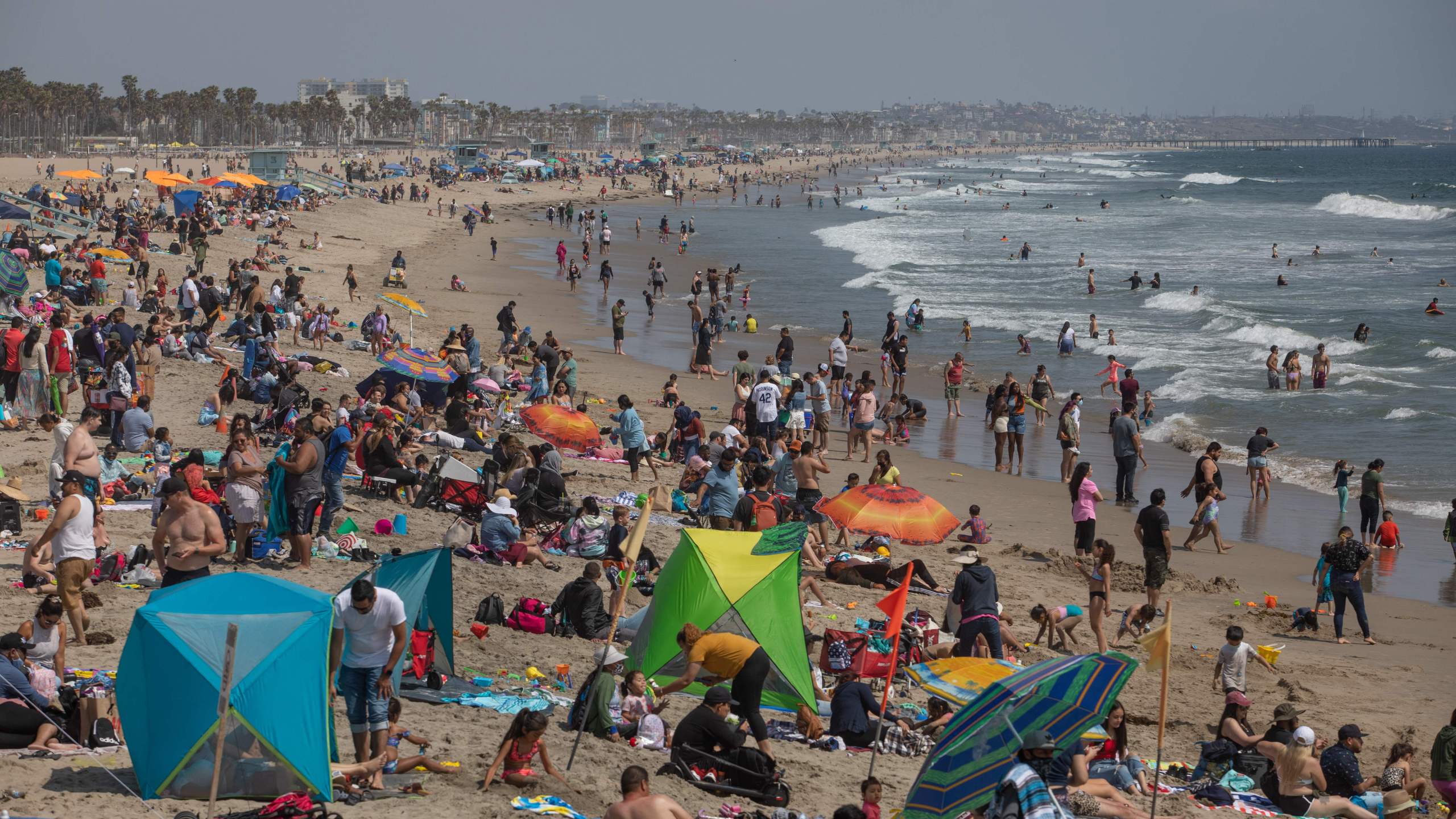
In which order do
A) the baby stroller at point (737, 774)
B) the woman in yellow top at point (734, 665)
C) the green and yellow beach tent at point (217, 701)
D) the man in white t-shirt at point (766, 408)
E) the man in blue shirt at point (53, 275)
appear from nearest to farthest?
Result: the green and yellow beach tent at point (217, 701), the baby stroller at point (737, 774), the woman in yellow top at point (734, 665), the man in white t-shirt at point (766, 408), the man in blue shirt at point (53, 275)

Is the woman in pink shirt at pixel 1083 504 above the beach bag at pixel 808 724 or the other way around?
above

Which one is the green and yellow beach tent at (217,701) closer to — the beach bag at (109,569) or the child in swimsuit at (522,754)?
the child in swimsuit at (522,754)

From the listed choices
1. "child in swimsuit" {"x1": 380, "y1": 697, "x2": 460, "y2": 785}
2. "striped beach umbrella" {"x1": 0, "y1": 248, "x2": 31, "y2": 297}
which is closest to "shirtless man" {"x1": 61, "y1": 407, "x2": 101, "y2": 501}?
"child in swimsuit" {"x1": 380, "y1": 697, "x2": 460, "y2": 785}

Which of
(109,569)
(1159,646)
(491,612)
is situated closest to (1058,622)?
(1159,646)

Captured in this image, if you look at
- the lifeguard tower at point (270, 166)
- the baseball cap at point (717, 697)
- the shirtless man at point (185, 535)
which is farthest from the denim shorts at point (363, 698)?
the lifeguard tower at point (270, 166)

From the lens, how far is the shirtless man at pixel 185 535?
9125 millimetres

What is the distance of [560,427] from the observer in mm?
17250

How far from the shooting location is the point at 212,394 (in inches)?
706

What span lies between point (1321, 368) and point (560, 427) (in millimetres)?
16820

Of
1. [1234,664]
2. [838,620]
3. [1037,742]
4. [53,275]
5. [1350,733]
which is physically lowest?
[838,620]

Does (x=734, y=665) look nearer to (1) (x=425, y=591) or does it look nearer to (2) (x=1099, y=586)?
(1) (x=425, y=591)

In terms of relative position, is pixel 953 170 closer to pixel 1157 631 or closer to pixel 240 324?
pixel 240 324

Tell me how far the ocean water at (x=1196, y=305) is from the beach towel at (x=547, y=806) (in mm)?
10919

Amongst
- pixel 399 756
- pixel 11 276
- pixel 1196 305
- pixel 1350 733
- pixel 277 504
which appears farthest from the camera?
pixel 1196 305
